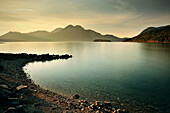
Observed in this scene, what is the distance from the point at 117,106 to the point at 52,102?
6.23 m

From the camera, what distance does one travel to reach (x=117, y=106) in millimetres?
10180

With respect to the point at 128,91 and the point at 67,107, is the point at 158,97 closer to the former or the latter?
the point at 128,91

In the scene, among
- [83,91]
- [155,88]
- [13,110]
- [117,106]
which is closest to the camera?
[13,110]

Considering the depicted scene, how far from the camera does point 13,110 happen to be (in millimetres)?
6934

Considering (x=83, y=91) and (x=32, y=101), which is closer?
Answer: (x=32, y=101)

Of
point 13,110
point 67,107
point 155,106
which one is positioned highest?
point 13,110

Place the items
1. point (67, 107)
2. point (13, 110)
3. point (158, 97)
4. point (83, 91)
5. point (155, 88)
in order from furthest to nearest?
1. point (155, 88)
2. point (83, 91)
3. point (158, 97)
4. point (67, 107)
5. point (13, 110)

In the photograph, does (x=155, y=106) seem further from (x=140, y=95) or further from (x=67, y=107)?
(x=67, y=107)

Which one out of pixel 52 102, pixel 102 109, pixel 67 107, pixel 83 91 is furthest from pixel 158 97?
pixel 52 102

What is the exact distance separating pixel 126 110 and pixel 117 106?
2.94 ft

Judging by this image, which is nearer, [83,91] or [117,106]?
[117,106]

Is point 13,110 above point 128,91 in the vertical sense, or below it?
above

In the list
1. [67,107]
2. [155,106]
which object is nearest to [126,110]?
[155,106]

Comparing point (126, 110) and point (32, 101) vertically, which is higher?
point (32, 101)
